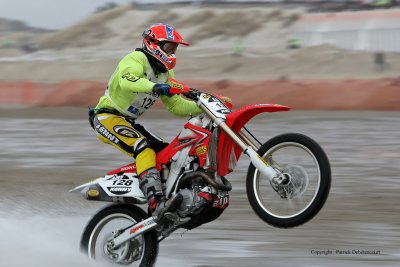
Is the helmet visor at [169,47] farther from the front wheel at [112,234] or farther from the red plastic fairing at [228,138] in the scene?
the front wheel at [112,234]

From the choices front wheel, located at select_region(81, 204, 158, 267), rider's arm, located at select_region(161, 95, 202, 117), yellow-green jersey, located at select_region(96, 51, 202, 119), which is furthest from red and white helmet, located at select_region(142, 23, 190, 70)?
front wheel, located at select_region(81, 204, 158, 267)

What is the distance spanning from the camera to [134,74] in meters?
7.98

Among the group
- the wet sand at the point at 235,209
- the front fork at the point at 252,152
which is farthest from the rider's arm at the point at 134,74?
the wet sand at the point at 235,209

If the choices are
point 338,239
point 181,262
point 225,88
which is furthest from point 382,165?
point 225,88

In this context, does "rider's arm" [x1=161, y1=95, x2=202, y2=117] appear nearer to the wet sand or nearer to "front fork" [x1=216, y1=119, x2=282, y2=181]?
"front fork" [x1=216, y1=119, x2=282, y2=181]

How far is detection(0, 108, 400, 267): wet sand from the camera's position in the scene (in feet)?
28.7

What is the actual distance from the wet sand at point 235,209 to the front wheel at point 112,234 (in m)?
0.18

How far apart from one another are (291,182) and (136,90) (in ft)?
5.25

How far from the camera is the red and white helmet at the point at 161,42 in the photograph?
8.09 meters

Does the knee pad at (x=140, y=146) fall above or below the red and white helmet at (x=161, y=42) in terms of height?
below

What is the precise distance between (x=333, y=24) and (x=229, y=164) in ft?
178

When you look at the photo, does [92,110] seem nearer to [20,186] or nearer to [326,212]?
[326,212]

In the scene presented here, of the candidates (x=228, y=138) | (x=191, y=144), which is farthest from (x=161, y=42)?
(x=228, y=138)

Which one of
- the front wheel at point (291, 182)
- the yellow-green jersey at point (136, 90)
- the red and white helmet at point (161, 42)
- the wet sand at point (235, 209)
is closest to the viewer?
the front wheel at point (291, 182)
